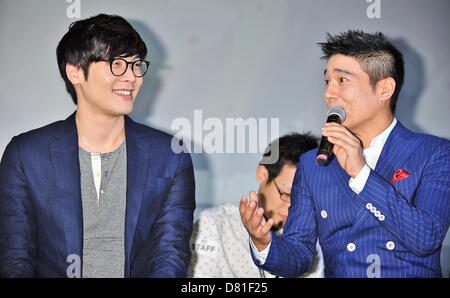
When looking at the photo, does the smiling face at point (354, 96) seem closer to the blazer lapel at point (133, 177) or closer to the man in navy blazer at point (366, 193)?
the man in navy blazer at point (366, 193)

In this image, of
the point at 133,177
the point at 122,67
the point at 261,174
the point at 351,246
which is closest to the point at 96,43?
the point at 122,67

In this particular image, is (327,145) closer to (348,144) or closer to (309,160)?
(348,144)

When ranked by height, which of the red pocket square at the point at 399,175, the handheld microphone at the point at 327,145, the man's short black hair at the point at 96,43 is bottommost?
the red pocket square at the point at 399,175

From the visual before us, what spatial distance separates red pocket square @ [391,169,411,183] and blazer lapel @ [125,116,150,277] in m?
1.03

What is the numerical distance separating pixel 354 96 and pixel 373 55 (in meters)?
0.19

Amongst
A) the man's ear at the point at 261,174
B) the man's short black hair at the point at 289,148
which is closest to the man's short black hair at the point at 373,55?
the man's short black hair at the point at 289,148

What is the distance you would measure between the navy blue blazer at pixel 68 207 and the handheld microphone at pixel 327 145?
0.73 metres

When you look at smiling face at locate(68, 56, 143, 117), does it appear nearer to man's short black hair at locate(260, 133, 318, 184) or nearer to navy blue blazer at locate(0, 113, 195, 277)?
navy blue blazer at locate(0, 113, 195, 277)

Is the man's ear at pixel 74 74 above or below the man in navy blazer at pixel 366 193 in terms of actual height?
above

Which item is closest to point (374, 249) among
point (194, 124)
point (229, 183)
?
point (229, 183)

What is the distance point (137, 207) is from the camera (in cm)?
248

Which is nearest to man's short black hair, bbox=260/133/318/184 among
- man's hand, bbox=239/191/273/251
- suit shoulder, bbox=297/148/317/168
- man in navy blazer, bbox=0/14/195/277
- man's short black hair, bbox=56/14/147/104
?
suit shoulder, bbox=297/148/317/168

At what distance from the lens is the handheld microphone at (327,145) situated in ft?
6.47

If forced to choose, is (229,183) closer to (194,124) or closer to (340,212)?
(194,124)
